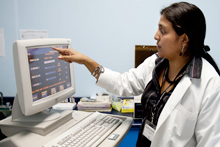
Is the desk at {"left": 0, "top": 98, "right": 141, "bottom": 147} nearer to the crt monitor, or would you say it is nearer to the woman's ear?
the crt monitor

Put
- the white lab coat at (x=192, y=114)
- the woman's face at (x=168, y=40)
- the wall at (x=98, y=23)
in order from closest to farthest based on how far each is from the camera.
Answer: the white lab coat at (x=192, y=114), the woman's face at (x=168, y=40), the wall at (x=98, y=23)

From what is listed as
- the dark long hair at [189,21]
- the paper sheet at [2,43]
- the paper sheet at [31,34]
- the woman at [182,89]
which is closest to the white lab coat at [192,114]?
the woman at [182,89]

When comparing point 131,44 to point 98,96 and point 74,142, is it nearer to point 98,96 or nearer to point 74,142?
point 98,96

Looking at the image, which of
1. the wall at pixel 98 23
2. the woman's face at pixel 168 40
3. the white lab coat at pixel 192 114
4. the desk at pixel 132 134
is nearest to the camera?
the white lab coat at pixel 192 114

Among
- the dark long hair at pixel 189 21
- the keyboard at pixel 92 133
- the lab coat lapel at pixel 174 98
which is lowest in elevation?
the keyboard at pixel 92 133

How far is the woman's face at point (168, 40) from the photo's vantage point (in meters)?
1.07

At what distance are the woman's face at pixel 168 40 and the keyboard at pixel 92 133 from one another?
0.49 metres

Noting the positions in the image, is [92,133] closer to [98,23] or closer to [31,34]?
[98,23]

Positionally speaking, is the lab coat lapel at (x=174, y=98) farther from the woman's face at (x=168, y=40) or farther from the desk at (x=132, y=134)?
the desk at (x=132, y=134)

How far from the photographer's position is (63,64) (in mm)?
1238

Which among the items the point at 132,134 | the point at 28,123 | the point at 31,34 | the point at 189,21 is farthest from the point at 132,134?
the point at 31,34

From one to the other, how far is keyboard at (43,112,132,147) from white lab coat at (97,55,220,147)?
0.23 m

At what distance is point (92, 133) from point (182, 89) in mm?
515

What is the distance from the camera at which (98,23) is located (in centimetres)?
205
